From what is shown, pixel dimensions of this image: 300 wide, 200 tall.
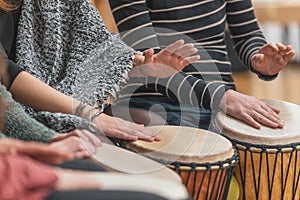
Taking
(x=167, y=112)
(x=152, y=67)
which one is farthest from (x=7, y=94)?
(x=167, y=112)

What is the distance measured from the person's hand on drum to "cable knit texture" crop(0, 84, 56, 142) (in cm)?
36

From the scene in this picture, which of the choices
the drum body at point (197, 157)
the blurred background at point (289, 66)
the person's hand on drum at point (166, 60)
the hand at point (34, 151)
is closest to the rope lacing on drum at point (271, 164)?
the drum body at point (197, 157)

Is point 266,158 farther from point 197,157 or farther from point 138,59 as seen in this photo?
point 138,59

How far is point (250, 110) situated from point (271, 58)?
24 centimetres

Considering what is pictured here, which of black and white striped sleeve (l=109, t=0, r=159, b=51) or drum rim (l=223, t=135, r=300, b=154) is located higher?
black and white striped sleeve (l=109, t=0, r=159, b=51)

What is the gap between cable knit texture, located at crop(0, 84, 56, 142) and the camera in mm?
1187

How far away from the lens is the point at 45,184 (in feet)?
2.65

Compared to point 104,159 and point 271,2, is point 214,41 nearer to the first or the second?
point 104,159

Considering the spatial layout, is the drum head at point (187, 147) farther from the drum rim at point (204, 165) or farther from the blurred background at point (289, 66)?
the blurred background at point (289, 66)

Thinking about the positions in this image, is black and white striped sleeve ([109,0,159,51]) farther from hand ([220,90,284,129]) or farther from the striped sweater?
hand ([220,90,284,129])

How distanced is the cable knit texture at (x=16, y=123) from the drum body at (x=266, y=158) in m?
0.50

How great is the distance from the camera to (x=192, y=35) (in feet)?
5.60

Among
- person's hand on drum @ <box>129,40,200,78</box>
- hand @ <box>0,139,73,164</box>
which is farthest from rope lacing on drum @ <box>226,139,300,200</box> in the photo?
hand @ <box>0,139,73,164</box>

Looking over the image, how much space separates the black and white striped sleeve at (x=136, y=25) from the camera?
1.61m
